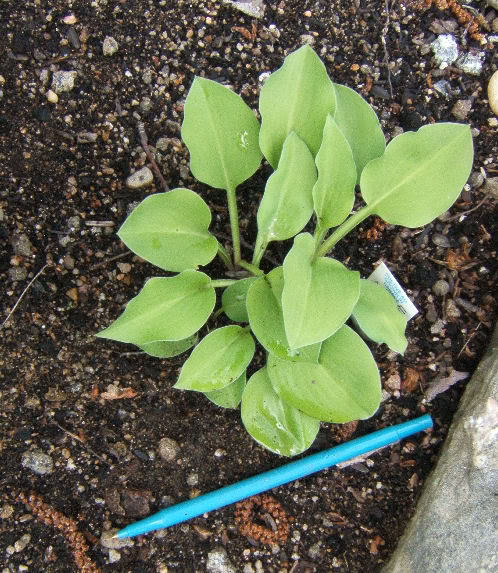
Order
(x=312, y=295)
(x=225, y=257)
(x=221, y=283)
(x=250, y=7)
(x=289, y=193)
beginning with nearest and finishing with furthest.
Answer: (x=312, y=295)
(x=289, y=193)
(x=221, y=283)
(x=225, y=257)
(x=250, y=7)

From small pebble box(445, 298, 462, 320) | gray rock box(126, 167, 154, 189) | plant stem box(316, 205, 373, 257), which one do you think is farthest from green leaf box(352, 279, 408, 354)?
gray rock box(126, 167, 154, 189)

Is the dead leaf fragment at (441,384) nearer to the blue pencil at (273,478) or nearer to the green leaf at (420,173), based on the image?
the blue pencil at (273,478)

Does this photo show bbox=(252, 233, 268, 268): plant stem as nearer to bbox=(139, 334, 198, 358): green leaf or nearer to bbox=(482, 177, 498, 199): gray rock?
bbox=(139, 334, 198, 358): green leaf

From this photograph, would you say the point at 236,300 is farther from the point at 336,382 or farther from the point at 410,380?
the point at 410,380

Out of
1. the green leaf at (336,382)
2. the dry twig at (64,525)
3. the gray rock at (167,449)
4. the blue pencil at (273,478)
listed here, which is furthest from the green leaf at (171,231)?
the dry twig at (64,525)

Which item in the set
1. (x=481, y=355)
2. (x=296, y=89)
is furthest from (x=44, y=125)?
(x=481, y=355)

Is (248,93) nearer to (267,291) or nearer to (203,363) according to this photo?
(267,291)

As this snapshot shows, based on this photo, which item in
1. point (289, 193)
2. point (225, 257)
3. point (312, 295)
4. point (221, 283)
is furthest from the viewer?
point (225, 257)

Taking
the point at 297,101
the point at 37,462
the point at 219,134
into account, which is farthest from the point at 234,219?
the point at 37,462
